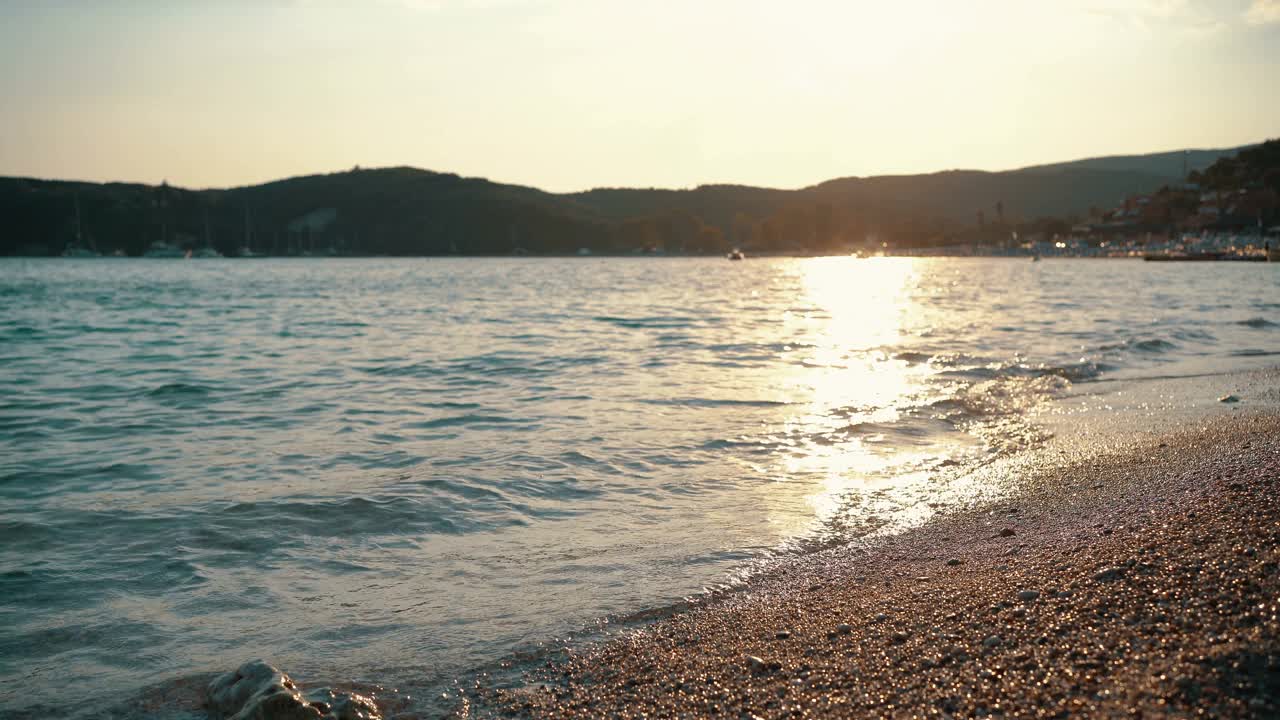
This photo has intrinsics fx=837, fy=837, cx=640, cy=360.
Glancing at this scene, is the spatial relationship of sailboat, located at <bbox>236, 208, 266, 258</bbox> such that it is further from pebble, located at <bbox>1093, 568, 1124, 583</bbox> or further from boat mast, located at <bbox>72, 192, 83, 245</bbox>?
pebble, located at <bbox>1093, 568, 1124, 583</bbox>

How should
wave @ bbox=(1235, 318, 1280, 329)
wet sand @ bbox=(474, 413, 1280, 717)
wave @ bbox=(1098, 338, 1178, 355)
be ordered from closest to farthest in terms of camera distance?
1. wet sand @ bbox=(474, 413, 1280, 717)
2. wave @ bbox=(1098, 338, 1178, 355)
3. wave @ bbox=(1235, 318, 1280, 329)

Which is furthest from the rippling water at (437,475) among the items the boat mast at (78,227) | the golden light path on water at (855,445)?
the boat mast at (78,227)

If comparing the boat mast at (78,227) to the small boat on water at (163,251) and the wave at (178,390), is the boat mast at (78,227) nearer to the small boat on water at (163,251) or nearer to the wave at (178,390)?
the small boat on water at (163,251)

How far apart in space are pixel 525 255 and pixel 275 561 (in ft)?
592

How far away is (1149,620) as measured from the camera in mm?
3402

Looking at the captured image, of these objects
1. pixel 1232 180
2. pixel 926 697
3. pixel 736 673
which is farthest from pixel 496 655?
pixel 1232 180

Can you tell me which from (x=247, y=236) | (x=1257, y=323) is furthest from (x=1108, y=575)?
(x=247, y=236)

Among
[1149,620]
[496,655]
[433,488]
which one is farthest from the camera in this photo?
[433,488]

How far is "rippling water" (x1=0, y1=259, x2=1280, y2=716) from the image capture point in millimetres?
4504

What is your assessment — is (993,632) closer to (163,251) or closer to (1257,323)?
(1257,323)

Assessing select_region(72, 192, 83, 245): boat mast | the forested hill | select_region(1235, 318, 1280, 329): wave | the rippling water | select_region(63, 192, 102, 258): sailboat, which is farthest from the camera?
the forested hill

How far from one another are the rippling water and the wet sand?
60 centimetres

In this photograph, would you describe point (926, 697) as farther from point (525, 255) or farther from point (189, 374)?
point (525, 255)

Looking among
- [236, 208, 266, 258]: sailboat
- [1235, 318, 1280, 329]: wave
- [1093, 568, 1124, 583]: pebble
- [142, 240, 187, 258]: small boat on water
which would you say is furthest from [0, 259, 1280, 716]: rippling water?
[236, 208, 266, 258]: sailboat
